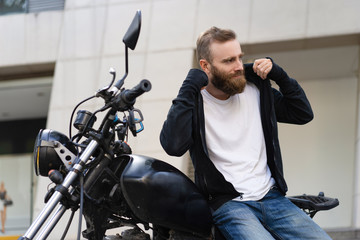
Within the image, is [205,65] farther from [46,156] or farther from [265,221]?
[46,156]

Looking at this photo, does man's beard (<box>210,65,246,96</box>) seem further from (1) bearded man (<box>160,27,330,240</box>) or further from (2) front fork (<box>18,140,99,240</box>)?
(2) front fork (<box>18,140,99,240</box>)

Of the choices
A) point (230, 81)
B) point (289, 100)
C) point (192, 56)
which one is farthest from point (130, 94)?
point (192, 56)

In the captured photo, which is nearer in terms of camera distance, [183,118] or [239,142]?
[183,118]

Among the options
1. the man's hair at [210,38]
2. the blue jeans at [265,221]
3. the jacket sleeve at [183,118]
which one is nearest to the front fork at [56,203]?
the jacket sleeve at [183,118]

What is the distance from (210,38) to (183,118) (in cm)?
55

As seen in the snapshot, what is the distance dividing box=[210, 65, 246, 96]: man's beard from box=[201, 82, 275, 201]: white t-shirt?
11 centimetres

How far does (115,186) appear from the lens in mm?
2703

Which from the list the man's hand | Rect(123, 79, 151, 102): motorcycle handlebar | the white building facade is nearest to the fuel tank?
Rect(123, 79, 151, 102): motorcycle handlebar

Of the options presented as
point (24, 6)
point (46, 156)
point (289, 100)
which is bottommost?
point (46, 156)

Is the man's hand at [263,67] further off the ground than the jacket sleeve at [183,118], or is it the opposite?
the man's hand at [263,67]

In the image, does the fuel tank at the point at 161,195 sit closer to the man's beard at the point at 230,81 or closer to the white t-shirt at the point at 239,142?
the white t-shirt at the point at 239,142

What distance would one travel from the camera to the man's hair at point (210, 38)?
3291mm

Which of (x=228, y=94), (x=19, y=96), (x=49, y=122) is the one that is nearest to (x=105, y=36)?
(x=49, y=122)

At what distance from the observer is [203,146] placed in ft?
10.2
